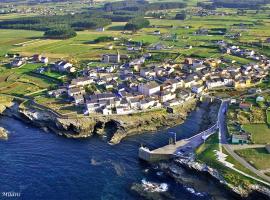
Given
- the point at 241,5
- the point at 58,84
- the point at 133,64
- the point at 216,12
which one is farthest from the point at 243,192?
the point at 241,5

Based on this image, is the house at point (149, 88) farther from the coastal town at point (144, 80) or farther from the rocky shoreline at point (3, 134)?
the rocky shoreline at point (3, 134)

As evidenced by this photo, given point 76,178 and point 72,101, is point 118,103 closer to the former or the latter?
point 72,101

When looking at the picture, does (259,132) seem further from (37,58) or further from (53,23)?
(53,23)

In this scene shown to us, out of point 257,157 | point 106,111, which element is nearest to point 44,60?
point 106,111

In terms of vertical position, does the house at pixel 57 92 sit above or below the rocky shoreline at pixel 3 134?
above

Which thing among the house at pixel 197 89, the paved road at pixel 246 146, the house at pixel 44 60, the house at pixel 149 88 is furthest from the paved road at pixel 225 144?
the house at pixel 44 60

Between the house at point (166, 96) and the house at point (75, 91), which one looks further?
the house at point (75, 91)

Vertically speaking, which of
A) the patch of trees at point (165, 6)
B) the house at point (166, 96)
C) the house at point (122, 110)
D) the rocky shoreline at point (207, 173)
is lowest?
the rocky shoreline at point (207, 173)
